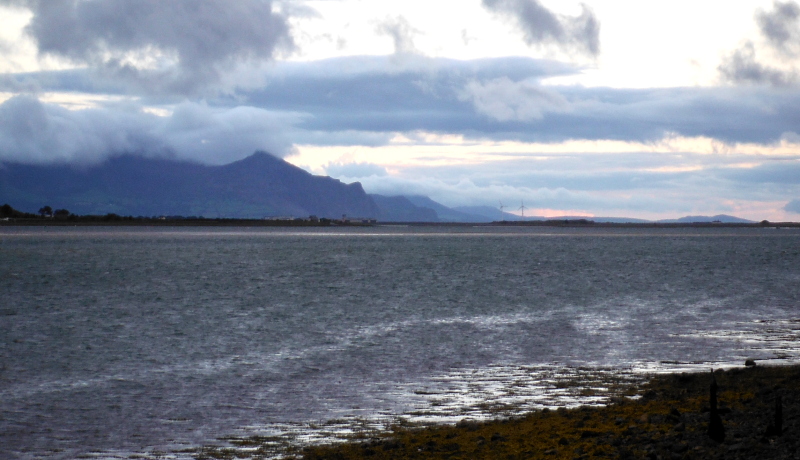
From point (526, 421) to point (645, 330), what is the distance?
19947 millimetres

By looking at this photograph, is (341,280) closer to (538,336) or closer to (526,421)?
(538,336)

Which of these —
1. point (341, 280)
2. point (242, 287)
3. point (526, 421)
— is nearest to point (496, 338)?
point (526, 421)

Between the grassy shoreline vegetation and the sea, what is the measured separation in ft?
3.75

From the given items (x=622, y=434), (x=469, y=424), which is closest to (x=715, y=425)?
(x=622, y=434)

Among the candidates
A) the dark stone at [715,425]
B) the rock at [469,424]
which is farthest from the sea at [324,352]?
the dark stone at [715,425]

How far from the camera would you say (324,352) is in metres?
30.7

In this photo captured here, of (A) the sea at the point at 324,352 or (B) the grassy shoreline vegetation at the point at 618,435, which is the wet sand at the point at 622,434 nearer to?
(B) the grassy shoreline vegetation at the point at 618,435

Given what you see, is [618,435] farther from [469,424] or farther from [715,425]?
[469,424]

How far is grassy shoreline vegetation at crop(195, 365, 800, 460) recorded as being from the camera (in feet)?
45.5

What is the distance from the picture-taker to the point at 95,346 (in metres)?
32.7

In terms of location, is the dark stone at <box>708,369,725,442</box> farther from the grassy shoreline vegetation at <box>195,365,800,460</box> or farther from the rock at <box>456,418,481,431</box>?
the rock at <box>456,418,481,431</box>

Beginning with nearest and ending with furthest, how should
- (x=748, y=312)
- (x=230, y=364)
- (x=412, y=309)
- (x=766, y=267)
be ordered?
1. (x=230, y=364)
2. (x=748, y=312)
3. (x=412, y=309)
4. (x=766, y=267)

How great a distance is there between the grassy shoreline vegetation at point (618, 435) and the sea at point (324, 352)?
1.14m

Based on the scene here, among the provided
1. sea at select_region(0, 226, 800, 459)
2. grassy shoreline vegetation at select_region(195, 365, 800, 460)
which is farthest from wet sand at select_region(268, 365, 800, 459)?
sea at select_region(0, 226, 800, 459)
